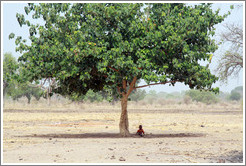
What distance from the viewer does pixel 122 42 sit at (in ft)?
66.6

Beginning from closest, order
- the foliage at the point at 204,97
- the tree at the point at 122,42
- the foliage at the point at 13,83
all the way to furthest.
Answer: the tree at the point at 122,42
the foliage at the point at 13,83
the foliage at the point at 204,97

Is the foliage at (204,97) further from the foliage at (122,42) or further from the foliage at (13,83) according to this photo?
the foliage at (122,42)

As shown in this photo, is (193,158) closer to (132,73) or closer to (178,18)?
(132,73)

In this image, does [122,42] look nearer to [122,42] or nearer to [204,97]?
[122,42]

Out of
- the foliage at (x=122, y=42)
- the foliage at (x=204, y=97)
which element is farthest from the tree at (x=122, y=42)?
the foliage at (x=204, y=97)

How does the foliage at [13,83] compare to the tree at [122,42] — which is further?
the foliage at [13,83]

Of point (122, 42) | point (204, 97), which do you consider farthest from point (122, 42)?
point (204, 97)

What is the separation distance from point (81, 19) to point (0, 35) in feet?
17.1

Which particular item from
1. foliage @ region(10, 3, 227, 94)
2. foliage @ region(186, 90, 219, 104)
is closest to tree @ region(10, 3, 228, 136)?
foliage @ region(10, 3, 227, 94)

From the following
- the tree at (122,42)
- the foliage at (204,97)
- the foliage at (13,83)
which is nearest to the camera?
the tree at (122,42)

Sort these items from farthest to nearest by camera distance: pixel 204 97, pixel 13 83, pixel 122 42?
pixel 204 97 < pixel 13 83 < pixel 122 42

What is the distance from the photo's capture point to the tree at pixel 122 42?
20.2 metres

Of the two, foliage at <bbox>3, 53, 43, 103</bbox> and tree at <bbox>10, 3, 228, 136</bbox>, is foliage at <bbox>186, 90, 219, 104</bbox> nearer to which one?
foliage at <bbox>3, 53, 43, 103</bbox>

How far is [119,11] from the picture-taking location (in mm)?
20312
